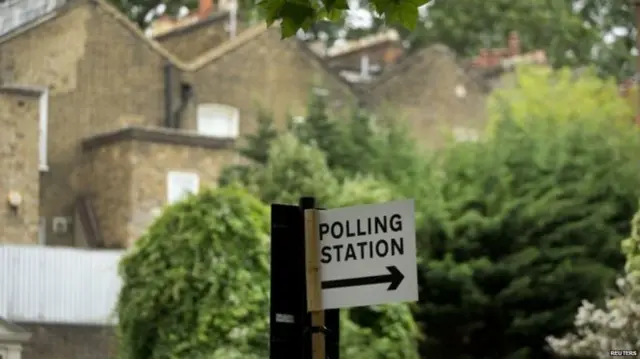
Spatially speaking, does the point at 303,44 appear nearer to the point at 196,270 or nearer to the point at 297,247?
the point at 196,270

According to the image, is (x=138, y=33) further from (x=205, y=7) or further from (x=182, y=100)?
(x=205, y=7)

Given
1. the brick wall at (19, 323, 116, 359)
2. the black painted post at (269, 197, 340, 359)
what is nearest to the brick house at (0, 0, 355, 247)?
the brick wall at (19, 323, 116, 359)

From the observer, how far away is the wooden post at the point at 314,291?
23.7ft

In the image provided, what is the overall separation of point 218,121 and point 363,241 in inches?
1186

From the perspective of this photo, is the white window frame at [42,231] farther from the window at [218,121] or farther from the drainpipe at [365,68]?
the drainpipe at [365,68]

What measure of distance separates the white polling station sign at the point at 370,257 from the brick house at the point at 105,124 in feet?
79.7

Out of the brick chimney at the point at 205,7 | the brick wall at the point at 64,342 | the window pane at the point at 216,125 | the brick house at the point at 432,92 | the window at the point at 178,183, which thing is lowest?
the brick wall at the point at 64,342

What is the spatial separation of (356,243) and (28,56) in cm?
2696

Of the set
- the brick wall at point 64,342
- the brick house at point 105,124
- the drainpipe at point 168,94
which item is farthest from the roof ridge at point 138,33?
the brick wall at point 64,342

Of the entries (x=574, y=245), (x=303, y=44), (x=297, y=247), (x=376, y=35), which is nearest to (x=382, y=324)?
(x=574, y=245)

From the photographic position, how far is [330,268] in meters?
7.24

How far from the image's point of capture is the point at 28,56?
3334cm

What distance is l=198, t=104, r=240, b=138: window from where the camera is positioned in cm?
3697

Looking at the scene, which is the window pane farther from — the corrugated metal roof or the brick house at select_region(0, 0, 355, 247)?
the corrugated metal roof
